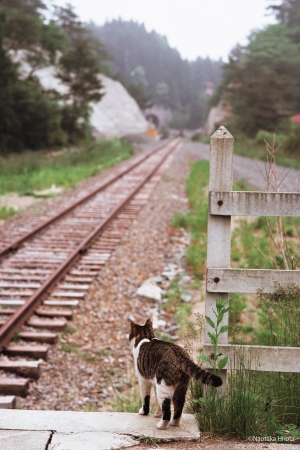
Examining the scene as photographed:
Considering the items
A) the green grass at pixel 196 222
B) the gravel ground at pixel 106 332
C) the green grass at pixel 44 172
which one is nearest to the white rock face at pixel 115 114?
the green grass at pixel 44 172

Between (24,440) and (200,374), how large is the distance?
1076 mm

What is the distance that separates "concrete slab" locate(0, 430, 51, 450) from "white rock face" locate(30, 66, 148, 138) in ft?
152

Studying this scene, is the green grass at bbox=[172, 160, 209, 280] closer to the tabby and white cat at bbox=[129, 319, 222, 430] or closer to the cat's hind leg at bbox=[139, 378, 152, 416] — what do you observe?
the cat's hind leg at bbox=[139, 378, 152, 416]

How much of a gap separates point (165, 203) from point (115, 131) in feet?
140

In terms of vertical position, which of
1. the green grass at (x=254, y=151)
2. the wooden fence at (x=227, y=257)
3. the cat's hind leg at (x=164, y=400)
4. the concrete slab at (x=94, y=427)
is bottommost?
the concrete slab at (x=94, y=427)

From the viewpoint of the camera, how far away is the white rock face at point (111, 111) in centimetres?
5303


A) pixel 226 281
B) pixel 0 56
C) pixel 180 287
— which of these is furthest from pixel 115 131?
pixel 226 281

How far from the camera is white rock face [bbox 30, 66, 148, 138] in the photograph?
174ft

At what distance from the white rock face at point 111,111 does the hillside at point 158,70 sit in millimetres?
56419

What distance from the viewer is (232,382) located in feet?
11.0

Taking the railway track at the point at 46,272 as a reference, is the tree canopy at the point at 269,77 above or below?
above

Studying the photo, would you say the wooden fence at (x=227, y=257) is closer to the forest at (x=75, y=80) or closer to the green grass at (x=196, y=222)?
the green grass at (x=196, y=222)

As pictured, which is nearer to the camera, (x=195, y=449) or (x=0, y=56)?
(x=195, y=449)

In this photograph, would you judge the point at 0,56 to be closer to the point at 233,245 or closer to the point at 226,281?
the point at 233,245
